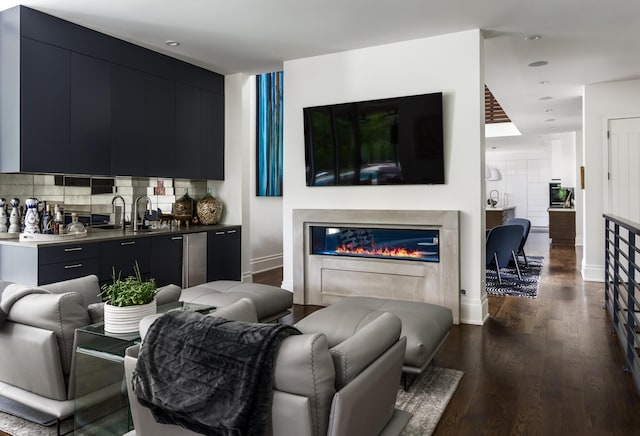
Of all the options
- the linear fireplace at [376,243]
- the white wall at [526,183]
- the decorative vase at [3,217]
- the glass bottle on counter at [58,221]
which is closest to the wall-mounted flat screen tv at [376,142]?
the linear fireplace at [376,243]

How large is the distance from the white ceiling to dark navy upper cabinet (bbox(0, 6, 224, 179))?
6.7 inches

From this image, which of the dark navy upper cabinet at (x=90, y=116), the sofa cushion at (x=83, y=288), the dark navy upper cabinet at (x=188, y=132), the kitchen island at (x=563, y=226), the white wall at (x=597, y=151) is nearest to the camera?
the sofa cushion at (x=83, y=288)

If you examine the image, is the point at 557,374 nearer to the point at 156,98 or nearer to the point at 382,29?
the point at 382,29

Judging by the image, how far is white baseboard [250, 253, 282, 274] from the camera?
717 centimetres

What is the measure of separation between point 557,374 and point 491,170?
8592 mm

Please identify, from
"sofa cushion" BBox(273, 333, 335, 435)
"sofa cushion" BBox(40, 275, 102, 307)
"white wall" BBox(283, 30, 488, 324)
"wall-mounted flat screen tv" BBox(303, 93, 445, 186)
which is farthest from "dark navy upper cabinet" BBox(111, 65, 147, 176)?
"sofa cushion" BBox(273, 333, 335, 435)

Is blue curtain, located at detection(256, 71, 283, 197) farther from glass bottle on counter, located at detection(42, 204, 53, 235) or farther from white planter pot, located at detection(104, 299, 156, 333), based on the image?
white planter pot, located at detection(104, 299, 156, 333)

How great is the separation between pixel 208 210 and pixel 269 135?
82.1 inches

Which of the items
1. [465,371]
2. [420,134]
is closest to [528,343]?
[465,371]

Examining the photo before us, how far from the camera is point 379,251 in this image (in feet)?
16.0

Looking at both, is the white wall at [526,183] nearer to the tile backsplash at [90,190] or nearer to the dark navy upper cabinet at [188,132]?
the dark navy upper cabinet at [188,132]

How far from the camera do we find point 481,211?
4.38 metres

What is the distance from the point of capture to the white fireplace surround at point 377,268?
14.4 ft

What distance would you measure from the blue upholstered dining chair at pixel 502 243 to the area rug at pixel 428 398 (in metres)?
3.05
